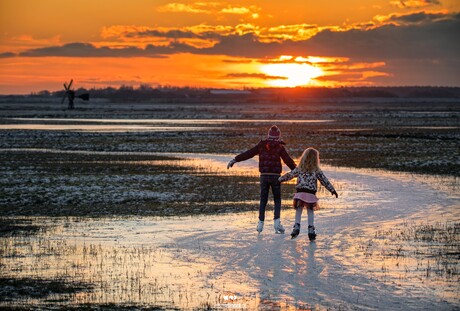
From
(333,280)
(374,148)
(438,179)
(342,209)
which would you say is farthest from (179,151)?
(333,280)

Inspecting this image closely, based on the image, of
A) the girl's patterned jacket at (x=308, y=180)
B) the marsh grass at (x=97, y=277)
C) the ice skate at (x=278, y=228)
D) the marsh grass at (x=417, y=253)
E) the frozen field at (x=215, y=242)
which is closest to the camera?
the marsh grass at (x=97, y=277)

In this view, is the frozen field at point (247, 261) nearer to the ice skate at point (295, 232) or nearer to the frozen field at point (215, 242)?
the frozen field at point (215, 242)

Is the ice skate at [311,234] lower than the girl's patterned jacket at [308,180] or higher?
lower

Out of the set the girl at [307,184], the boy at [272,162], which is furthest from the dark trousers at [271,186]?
the girl at [307,184]

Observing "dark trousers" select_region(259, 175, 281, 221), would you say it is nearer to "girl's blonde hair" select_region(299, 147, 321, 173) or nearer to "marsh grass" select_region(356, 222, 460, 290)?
"girl's blonde hair" select_region(299, 147, 321, 173)

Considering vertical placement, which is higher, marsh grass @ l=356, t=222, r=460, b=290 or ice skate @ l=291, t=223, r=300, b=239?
ice skate @ l=291, t=223, r=300, b=239

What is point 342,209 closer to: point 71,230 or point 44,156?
point 71,230

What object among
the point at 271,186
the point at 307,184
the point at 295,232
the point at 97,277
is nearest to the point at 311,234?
the point at 295,232

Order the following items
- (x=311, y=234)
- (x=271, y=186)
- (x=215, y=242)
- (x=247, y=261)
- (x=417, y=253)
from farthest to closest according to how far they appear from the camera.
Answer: (x=271, y=186)
(x=215, y=242)
(x=311, y=234)
(x=417, y=253)
(x=247, y=261)

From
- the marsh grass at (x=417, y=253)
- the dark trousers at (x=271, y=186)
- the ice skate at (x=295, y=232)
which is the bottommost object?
the marsh grass at (x=417, y=253)

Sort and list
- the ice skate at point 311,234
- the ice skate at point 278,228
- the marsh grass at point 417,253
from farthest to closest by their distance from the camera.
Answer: the ice skate at point 278,228
the ice skate at point 311,234
the marsh grass at point 417,253

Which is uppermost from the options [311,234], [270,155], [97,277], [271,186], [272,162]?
[270,155]

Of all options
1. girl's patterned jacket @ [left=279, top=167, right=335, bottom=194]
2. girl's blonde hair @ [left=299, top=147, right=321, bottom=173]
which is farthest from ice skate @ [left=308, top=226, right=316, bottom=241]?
girl's blonde hair @ [left=299, top=147, right=321, bottom=173]

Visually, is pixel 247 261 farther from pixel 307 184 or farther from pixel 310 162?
pixel 310 162
